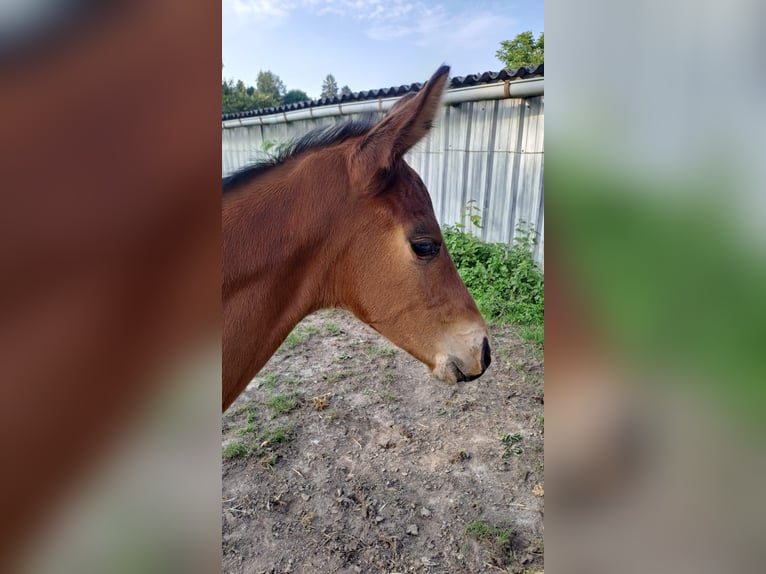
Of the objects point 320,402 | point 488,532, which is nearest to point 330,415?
point 320,402

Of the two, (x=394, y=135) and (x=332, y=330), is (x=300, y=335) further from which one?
(x=394, y=135)

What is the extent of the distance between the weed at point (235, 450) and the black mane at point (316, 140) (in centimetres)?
117

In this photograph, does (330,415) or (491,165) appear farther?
(491,165)

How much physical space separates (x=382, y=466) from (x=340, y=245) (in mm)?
1062

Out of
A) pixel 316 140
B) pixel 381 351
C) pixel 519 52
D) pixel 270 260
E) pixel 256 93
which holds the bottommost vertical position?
pixel 381 351

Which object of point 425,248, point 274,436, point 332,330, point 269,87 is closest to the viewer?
point 425,248

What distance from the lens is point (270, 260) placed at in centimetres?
85

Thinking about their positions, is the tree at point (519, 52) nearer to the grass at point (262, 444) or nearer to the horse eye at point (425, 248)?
the horse eye at point (425, 248)

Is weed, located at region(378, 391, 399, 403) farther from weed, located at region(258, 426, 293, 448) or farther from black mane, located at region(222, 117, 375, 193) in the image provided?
black mane, located at region(222, 117, 375, 193)

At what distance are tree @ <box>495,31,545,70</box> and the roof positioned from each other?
174 millimetres

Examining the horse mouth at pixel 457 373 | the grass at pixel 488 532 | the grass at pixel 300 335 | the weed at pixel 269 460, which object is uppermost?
the horse mouth at pixel 457 373

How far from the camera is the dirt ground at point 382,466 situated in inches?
50.8

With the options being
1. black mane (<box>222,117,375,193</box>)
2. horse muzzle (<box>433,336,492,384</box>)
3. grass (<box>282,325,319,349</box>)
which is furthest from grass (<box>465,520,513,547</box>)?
grass (<box>282,325,319,349</box>)
